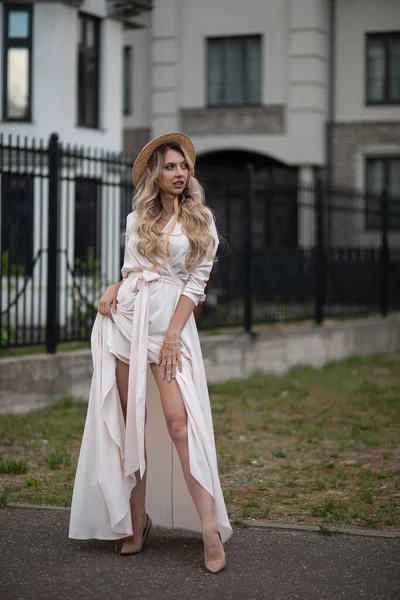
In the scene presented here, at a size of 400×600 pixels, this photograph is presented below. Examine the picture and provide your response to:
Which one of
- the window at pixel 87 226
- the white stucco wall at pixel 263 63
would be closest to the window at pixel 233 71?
the white stucco wall at pixel 263 63

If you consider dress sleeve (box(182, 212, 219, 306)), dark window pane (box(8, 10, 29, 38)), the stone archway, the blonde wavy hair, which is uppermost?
dark window pane (box(8, 10, 29, 38))

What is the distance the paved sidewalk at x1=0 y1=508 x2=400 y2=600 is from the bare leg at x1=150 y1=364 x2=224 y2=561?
0.16 m

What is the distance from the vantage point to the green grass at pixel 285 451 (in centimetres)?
698

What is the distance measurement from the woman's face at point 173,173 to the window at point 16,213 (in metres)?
4.86

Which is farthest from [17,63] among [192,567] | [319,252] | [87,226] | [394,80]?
[192,567]

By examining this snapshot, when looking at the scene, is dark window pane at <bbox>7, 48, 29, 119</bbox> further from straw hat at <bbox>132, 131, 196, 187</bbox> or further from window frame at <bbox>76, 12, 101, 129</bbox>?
straw hat at <bbox>132, 131, 196, 187</bbox>

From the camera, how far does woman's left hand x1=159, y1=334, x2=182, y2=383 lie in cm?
559

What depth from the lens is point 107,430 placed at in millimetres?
5703

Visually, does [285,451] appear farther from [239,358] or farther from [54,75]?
[54,75]

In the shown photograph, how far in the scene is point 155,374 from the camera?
18.6ft

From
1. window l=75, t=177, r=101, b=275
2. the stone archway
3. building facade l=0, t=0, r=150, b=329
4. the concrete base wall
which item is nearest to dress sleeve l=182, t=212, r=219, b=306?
the stone archway

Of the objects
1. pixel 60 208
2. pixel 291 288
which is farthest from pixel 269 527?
pixel 291 288

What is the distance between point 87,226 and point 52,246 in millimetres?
1087

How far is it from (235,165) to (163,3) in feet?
13.2
